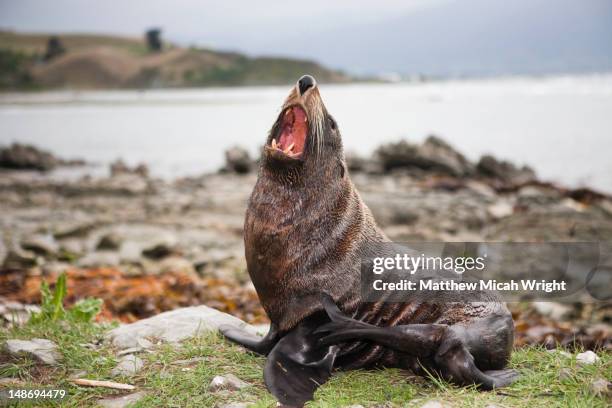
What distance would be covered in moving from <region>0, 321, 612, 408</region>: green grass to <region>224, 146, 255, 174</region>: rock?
667 inches

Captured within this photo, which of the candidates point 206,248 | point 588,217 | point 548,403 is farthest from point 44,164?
point 548,403

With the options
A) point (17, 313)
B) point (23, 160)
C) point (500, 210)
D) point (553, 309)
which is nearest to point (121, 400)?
point (17, 313)

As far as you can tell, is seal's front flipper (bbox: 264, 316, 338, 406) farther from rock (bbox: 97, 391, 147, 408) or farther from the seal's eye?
the seal's eye

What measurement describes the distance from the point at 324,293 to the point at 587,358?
2041 millimetres

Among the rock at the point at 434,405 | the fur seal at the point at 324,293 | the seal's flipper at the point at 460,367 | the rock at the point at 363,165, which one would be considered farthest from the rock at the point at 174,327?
the rock at the point at 363,165

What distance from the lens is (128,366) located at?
15.8ft

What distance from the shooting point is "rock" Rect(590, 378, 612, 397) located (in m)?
4.24

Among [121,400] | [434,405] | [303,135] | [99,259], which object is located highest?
[303,135]

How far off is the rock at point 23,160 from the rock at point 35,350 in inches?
802

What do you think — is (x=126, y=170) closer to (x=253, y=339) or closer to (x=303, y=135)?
(x=253, y=339)

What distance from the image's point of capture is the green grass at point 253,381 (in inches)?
169

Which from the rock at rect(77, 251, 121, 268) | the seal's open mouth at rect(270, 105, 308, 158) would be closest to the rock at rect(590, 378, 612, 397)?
the seal's open mouth at rect(270, 105, 308, 158)

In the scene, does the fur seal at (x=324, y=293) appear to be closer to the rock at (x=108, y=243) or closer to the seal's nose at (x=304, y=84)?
the seal's nose at (x=304, y=84)

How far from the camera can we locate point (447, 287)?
4.91m
